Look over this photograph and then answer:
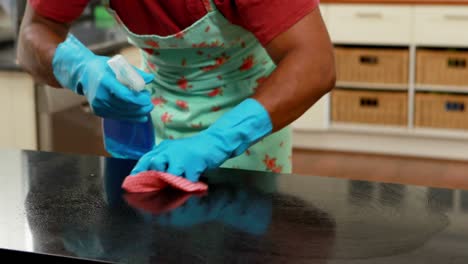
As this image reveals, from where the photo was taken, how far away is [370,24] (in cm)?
399

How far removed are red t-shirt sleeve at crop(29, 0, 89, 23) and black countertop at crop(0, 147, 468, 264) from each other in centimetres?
37

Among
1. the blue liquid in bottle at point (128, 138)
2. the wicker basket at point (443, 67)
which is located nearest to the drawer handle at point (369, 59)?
the wicker basket at point (443, 67)

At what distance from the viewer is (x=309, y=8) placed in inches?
55.5

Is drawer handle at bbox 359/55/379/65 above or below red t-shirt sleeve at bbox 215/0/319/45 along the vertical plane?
below

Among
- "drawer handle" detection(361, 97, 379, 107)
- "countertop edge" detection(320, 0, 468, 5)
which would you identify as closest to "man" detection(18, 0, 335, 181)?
"countertop edge" detection(320, 0, 468, 5)

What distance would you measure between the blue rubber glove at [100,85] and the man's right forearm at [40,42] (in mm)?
104

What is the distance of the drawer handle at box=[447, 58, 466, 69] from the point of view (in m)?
3.90

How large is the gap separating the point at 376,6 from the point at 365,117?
1.89 ft

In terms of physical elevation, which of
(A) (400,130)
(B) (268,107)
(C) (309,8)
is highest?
(C) (309,8)

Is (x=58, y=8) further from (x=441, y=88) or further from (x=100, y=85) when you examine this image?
(x=441, y=88)

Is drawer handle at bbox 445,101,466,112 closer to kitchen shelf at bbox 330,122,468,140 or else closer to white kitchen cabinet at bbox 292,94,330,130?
kitchen shelf at bbox 330,122,468,140

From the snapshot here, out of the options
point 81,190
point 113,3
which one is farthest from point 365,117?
point 81,190

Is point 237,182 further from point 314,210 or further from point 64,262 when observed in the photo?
point 64,262

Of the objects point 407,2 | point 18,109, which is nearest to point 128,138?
point 18,109
